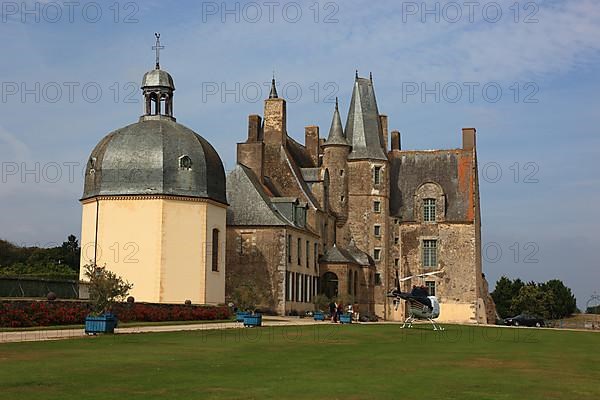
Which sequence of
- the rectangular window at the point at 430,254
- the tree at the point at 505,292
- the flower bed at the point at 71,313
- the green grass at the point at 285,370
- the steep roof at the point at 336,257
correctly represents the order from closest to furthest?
1. the green grass at the point at 285,370
2. the flower bed at the point at 71,313
3. the steep roof at the point at 336,257
4. the rectangular window at the point at 430,254
5. the tree at the point at 505,292

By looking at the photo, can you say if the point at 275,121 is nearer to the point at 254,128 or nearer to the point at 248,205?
the point at 254,128

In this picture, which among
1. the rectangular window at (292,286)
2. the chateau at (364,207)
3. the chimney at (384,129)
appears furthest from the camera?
the chimney at (384,129)

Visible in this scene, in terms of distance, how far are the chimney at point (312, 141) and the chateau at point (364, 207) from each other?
0.09m

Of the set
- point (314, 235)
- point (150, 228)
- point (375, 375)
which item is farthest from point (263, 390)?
point (314, 235)

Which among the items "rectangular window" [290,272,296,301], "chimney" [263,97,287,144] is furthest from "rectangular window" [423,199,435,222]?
"rectangular window" [290,272,296,301]

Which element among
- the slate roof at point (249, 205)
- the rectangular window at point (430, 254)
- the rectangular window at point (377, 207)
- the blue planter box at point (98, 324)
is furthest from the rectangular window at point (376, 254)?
the blue planter box at point (98, 324)

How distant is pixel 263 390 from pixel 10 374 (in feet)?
14.6

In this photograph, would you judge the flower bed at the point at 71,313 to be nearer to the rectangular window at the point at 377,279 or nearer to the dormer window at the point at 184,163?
the dormer window at the point at 184,163

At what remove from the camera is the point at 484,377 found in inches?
600

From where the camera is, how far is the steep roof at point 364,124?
219 ft

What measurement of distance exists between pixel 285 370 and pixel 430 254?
52372 mm

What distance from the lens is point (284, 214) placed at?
56250 millimetres

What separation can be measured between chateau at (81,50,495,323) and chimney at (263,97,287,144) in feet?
0.35

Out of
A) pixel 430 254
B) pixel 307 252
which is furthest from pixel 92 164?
pixel 430 254
